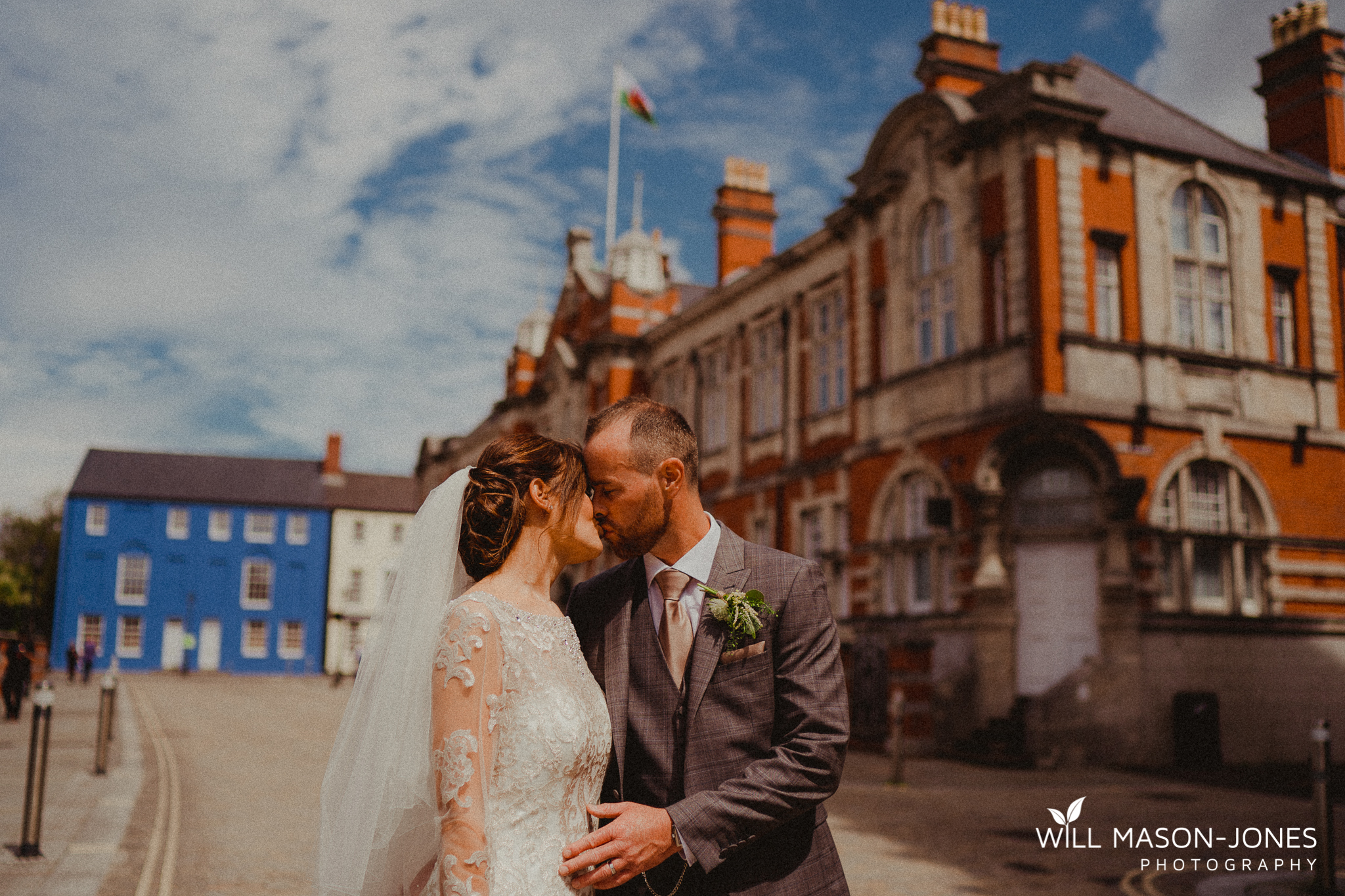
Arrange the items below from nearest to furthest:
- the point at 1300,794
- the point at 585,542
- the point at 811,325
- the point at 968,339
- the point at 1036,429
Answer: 1. the point at 585,542
2. the point at 1300,794
3. the point at 1036,429
4. the point at 968,339
5. the point at 811,325

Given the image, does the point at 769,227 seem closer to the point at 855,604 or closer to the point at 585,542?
the point at 855,604

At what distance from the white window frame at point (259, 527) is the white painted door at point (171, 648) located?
565 centimetres

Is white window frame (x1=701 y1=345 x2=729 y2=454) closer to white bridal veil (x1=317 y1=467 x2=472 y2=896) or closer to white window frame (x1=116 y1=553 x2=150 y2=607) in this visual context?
white bridal veil (x1=317 y1=467 x2=472 y2=896)

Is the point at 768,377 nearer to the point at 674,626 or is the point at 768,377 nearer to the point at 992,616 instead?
the point at 992,616

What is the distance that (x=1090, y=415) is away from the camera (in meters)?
17.1

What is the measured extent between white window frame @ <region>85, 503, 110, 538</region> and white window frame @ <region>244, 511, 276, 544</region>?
6.76 meters

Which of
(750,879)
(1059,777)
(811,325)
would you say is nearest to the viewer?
(750,879)

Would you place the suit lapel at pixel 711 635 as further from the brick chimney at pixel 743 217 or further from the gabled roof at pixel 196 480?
the gabled roof at pixel 196 480

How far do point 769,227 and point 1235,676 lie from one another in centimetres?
1961

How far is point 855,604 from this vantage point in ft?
69.9

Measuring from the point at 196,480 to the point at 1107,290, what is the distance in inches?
2133

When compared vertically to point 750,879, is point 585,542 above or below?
above

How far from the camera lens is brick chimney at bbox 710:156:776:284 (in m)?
32.4

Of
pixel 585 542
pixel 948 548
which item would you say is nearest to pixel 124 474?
pixel 948 548
